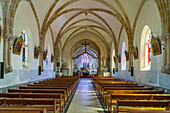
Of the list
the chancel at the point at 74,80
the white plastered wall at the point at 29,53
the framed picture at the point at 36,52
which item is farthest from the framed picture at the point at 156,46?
the framed picture at the point at 36,52

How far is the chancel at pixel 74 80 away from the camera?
17.3ft

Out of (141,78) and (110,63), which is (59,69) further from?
(141,78)

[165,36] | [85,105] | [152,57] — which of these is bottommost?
[85,105]

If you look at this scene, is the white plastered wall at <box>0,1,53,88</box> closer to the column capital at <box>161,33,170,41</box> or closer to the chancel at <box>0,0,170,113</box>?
the chancel at <box>0,0,170,113</box>

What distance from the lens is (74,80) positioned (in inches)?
582

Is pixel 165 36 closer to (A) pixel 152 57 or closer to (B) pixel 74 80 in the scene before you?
(A) pixel 152 57

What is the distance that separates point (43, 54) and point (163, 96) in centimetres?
1222

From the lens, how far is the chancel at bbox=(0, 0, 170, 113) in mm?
5273

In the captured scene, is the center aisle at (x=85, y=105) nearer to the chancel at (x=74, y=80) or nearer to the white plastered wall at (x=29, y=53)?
the chancel at (x=74, y=80)

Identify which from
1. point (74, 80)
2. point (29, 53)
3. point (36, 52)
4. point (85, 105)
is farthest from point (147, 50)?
point (29, 53)

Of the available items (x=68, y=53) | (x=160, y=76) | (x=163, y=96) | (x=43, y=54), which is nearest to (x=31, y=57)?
(x=43, y=54)

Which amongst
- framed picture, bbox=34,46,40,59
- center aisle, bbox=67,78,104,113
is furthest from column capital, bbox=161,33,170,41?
framed picture, bbox=34,46,40,59

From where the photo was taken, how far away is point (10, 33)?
8594mm

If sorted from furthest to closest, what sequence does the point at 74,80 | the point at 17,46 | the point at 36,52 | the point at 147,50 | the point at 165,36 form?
the point at 74,80
the point at 36,52
the point at 147,50
the point at 17,46
the point at 165,36
